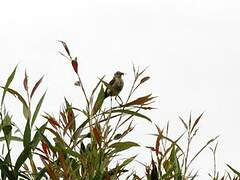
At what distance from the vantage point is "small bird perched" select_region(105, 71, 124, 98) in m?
2.17

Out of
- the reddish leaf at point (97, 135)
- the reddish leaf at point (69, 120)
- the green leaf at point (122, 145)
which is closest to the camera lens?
the reddish leaf at point (97, 135)

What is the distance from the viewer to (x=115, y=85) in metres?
2.21

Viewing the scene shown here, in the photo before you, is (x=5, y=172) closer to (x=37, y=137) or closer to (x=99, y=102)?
(x=37, y=137)

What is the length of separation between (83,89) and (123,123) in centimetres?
23

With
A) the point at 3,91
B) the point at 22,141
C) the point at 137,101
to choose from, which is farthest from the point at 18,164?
the point at 137,101

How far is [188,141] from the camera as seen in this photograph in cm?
229

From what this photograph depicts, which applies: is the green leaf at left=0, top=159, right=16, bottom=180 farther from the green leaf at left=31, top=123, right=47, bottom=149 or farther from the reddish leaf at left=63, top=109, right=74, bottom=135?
the reddish leaf at left=63, top=109, right=74, bottom=135

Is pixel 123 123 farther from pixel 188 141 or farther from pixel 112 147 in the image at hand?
pixel 188 141

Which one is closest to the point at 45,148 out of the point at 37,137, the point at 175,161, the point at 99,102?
the point at 37,137

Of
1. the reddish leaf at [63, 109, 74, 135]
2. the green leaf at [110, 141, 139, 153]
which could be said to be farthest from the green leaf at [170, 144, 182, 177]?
the reddish leaf at [63, 109, 74, 135]

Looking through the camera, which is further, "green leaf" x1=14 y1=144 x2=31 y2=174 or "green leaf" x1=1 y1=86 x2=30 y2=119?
"green leaf" x1=1 y1=86 x2=30 y2=119

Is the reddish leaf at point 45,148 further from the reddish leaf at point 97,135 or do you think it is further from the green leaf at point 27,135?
the reddish leaf at point 97,135

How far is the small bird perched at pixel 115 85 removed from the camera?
217 centimetres

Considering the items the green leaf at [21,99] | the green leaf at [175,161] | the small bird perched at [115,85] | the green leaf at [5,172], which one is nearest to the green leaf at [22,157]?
the green leaf at [5,172]
